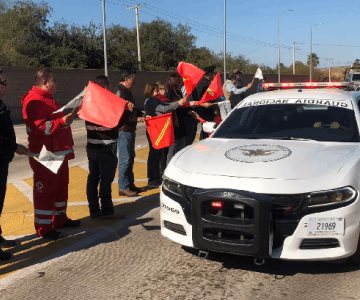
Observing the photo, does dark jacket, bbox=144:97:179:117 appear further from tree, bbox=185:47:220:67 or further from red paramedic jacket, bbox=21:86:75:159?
tree, bbox=185:47:220:67

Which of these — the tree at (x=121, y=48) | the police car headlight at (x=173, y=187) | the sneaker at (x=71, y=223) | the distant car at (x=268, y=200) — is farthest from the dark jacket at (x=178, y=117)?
the tree at (x=121, y=48)

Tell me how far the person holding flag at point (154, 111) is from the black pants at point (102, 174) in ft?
5.20

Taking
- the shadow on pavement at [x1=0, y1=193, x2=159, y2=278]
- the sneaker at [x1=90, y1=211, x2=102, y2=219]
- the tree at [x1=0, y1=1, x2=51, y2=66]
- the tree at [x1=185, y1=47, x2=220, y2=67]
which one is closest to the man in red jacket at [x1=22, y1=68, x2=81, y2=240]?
the shadow on pavement at [x1=0, y1=193, x2=159, y2=278]

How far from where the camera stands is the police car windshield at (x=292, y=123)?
17.1ft

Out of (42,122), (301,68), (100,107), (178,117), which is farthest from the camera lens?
(301,68)

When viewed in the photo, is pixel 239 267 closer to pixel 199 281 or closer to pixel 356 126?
pixel 199 281

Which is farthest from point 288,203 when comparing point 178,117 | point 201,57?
point 201,57

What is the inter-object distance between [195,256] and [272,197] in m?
1.22

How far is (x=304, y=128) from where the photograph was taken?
5375 mm

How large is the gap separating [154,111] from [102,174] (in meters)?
1.84

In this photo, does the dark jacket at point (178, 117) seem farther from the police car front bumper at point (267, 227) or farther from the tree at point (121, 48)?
the tree at point (121, 48)

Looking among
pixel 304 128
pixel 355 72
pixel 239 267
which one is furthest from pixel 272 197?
pixel 355 72

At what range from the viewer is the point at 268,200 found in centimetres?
392

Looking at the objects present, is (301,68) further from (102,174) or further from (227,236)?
(227,236)
